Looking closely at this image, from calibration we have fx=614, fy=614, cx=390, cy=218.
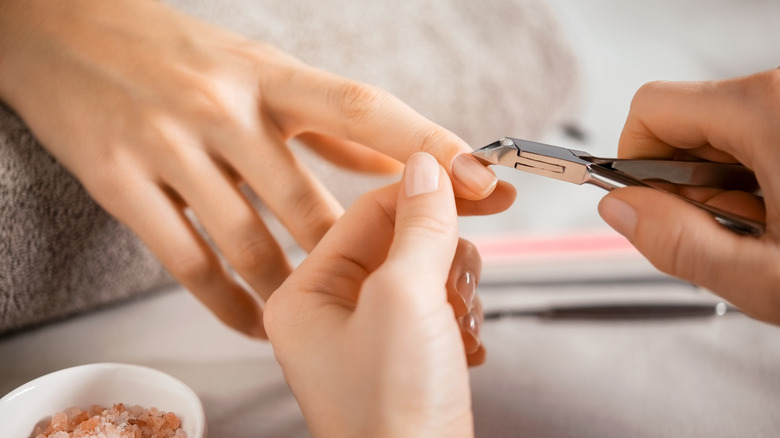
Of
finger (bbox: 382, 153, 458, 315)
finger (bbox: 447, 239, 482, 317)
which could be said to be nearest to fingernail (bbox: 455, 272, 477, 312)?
finger (bbox: 447, 239, 482, 317)

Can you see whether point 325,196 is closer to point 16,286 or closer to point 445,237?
point 445,237

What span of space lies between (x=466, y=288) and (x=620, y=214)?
133 mm

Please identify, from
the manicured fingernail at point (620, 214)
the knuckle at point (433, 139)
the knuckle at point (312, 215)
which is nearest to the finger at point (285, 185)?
the knuckle at point (312, 215)

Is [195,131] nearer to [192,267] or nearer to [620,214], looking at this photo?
[192,267]

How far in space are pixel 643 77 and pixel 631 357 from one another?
636 millimetres

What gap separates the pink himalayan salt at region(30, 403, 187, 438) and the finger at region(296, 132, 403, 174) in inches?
12.0

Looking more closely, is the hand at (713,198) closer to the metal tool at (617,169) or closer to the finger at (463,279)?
the metal tool at (617,169)

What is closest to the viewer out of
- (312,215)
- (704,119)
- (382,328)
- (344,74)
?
(382,328)

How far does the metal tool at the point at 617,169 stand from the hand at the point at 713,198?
0.01m

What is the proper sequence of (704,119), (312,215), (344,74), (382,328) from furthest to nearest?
(344,74)
(312,215)
(704,119)
(382,328)

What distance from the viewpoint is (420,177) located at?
0.42 meters

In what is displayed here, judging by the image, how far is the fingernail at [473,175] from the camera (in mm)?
456

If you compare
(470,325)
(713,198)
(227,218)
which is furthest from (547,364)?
(227,218)

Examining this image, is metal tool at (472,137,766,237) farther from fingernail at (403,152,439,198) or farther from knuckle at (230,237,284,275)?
knuckle at (230,237,284,275)
